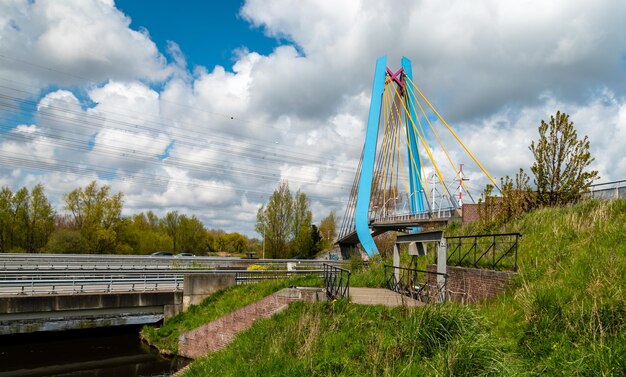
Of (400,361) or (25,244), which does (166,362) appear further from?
(25,244)

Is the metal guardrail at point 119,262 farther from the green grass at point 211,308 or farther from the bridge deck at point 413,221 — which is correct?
the green grass at point 211,308

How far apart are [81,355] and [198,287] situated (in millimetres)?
4867

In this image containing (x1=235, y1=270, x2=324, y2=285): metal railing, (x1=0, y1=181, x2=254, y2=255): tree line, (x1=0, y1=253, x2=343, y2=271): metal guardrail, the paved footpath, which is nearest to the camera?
the paved footpath

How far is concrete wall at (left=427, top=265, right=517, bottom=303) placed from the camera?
9.28m

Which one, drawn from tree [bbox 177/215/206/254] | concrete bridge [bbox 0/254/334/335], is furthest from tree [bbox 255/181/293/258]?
concrete bridge [bbox 0/254/334/335]

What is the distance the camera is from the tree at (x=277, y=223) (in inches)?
2087

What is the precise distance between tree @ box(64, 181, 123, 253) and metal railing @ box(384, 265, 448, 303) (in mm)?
34735

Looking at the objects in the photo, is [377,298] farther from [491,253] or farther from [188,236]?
[188,236]

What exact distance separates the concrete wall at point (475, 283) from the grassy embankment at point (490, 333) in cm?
36

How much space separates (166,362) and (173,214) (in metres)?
47.8

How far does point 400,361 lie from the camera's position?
243 inches

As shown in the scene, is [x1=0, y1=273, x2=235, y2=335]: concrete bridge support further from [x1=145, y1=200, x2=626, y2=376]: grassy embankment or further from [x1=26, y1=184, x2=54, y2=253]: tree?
[x1=26, y1=184, x2=54, y2=253]: tree

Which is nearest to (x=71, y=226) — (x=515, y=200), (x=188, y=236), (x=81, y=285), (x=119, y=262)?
(x=188, y=236)

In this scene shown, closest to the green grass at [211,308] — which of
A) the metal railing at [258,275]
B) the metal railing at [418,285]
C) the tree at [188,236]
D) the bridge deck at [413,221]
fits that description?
the metal railing at [258,275]
